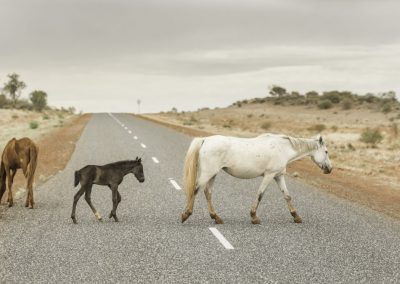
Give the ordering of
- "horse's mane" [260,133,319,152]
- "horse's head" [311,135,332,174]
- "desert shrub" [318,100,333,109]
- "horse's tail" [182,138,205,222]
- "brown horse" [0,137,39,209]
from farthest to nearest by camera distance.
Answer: "desert shrub" [318,100,333,109], "brown horse" [0,137,39,209], "horse's head" [311,135,332,174], "horse's mane" [260,133,319,152], "horse's tail" [182,138,205,222]

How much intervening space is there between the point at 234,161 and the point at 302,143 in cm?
168

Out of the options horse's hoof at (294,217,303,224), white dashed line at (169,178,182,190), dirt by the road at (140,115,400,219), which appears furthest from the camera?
white dashed line at (169,178,182,190)

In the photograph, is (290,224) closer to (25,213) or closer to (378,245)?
(378,245)

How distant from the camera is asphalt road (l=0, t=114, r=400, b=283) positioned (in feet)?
21.3

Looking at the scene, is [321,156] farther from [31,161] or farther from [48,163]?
[48,163]

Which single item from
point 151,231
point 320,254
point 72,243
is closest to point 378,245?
point 320,254

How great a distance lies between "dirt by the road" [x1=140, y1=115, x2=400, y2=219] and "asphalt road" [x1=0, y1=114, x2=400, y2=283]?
0.75 metres

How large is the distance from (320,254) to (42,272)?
3.86 m

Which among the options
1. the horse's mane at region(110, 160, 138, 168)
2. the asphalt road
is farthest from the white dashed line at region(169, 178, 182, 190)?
the horse's mane at region(110, 160, 138, 168)

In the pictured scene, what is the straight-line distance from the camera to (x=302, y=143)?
33.7ft

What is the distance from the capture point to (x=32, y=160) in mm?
10695

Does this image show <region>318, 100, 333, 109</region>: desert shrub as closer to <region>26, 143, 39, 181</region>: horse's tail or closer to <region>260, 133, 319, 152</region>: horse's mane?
<region>260, 133, 319, 152</region>: horse's mane

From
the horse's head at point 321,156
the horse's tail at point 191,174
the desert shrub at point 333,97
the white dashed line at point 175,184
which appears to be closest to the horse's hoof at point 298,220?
the horse's head at point 321,156

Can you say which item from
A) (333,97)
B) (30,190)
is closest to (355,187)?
(30,190)
